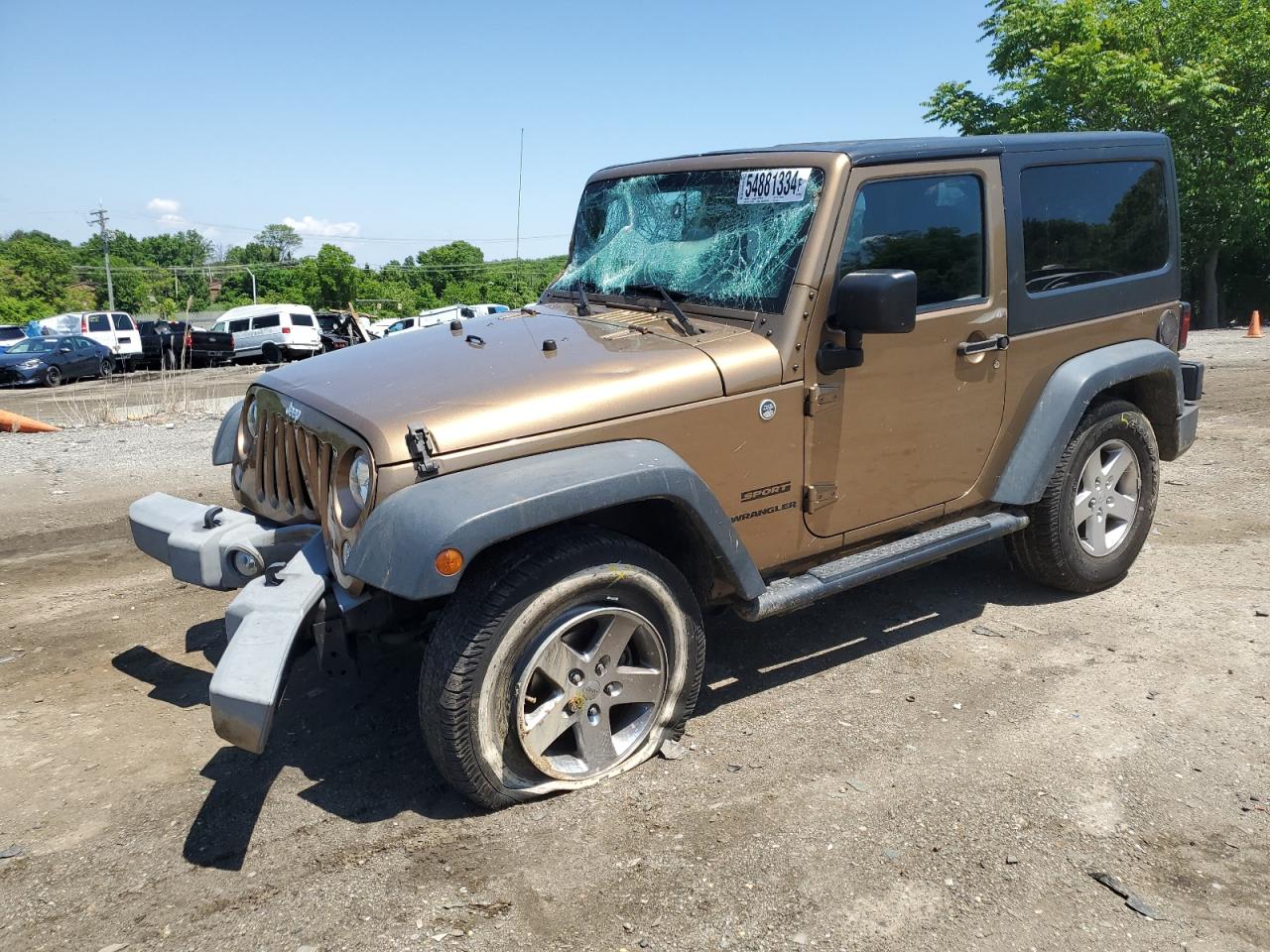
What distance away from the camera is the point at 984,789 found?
322cm

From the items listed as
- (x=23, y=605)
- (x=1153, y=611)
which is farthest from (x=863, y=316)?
(x=23, y=605)

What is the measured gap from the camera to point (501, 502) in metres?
2.77

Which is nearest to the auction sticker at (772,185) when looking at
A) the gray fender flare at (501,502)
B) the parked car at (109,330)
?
the gray fender flare at (501,502)

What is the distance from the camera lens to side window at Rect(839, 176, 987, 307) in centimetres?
370

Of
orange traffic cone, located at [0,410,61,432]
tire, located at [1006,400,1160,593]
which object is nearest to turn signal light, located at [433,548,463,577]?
tire, located at [1006,400,1160,593]

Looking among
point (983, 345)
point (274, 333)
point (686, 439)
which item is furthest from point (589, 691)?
point (274, 333)

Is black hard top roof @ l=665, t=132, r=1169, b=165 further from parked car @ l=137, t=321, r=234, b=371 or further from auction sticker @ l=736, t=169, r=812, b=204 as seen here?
parked car @ l=137, t=321, r=234, b=371

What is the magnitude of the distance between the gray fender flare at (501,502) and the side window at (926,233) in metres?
1.15

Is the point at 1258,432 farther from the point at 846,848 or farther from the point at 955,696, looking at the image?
the point at 846,848

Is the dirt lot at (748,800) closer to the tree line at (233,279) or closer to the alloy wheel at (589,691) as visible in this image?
the alloy wheel at (589,691)

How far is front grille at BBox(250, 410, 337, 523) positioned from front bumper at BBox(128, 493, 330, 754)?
102 mm

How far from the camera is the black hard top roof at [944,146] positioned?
12.2 ft

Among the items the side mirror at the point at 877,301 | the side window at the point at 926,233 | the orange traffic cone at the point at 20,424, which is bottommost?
the orange traffic cone at the point at 20,424

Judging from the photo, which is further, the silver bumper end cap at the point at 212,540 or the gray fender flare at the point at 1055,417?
the gray fender flare at the point at 1055,417
